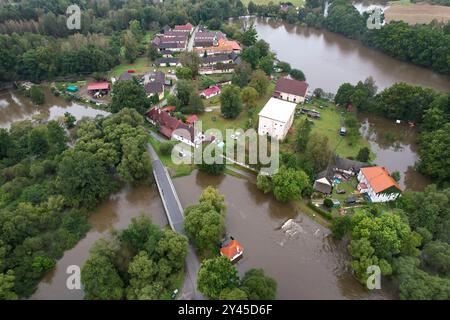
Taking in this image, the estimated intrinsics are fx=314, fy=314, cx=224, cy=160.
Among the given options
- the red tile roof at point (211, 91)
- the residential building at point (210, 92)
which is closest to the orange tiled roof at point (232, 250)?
the residential building at point (210, 92)

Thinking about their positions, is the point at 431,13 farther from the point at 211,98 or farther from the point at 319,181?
the point at 319,181

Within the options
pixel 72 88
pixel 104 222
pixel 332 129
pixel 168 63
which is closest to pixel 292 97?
pixel 332 129

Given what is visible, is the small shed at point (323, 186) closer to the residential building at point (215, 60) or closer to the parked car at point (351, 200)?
the parked car at point (351, 200)

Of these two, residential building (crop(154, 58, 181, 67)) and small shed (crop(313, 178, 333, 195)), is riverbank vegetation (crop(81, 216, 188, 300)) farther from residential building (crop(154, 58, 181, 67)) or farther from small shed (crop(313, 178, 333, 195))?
residential building (crop(154, 58, 181, 67))

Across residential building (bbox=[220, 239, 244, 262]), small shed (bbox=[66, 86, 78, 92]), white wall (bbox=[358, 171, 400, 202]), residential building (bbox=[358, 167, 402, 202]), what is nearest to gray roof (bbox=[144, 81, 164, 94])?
small shed (bbox=[66, 86, 78, 92])

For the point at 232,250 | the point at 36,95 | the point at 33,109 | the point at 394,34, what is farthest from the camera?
the point at 394,34

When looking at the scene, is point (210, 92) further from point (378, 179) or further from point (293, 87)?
point (378, 179)
